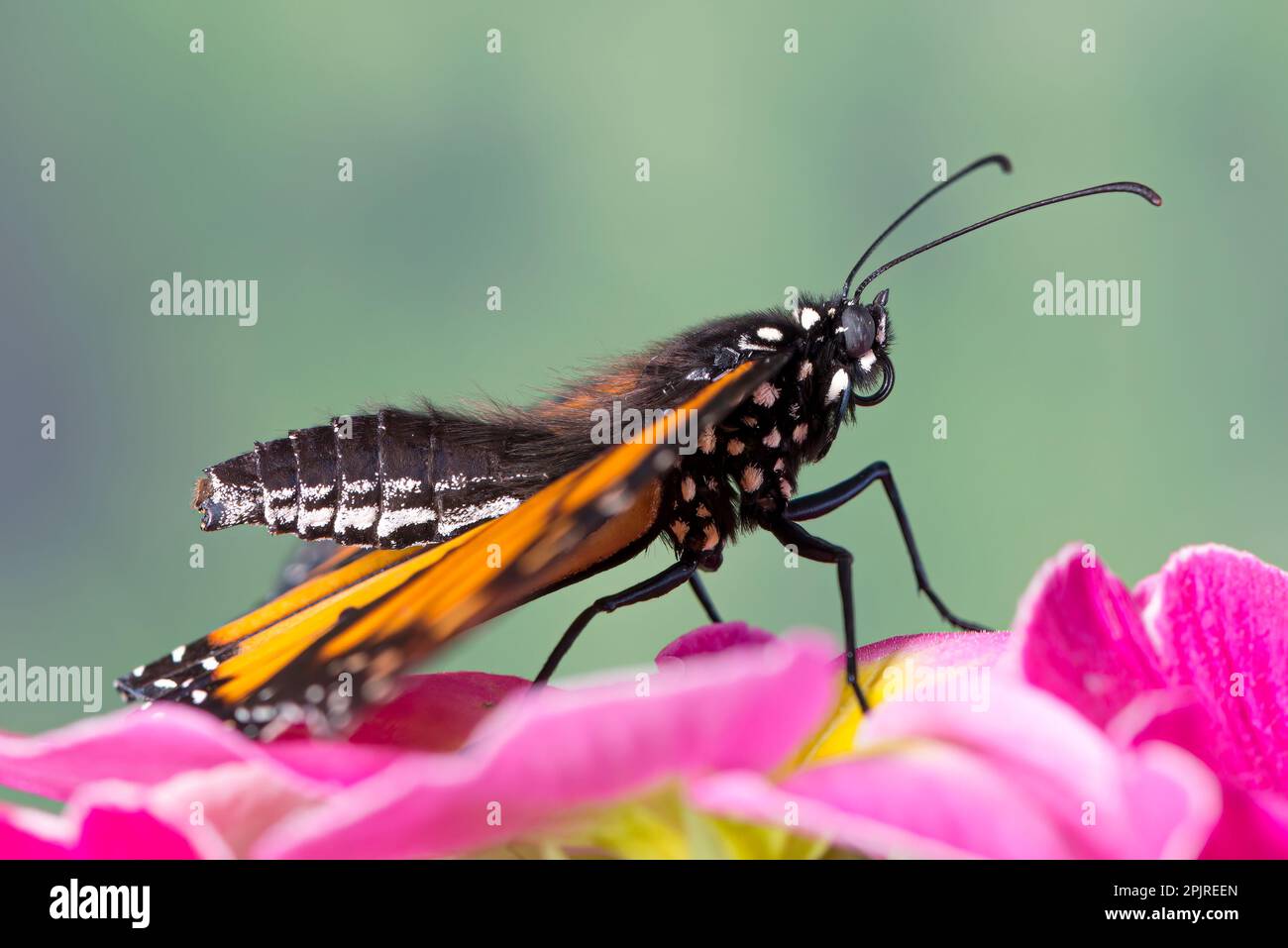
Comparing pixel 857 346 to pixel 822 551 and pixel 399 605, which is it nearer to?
pixel 822 551

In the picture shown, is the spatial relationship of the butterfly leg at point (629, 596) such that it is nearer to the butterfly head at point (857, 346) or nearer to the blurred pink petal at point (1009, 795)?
the butterfly head at point (857, 346)

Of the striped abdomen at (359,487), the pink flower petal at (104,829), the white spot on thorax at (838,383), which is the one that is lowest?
the pink flower petal at (104,829)

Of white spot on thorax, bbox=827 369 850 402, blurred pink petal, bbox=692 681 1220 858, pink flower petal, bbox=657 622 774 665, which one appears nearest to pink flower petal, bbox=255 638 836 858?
blurred pink petal, bbox=692 681 1220 858

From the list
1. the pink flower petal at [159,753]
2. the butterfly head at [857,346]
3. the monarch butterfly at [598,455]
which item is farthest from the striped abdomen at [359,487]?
the pink flower petal at [159,753]

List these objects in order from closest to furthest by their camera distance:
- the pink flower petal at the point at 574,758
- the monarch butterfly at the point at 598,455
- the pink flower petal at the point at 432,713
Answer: the pink flower petal at the point at 574,758, the pink flower petal at the point at 432,713, the monarch butterfly at the point at 598,455

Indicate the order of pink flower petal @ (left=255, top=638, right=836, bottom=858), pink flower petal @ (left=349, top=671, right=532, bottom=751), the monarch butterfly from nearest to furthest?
pink flower petal @ (left=255, top=638, right=836, bottom=858)
pink flower petal @ (left=349, top=671, right=532, bottom=751)
the monarch butterfly

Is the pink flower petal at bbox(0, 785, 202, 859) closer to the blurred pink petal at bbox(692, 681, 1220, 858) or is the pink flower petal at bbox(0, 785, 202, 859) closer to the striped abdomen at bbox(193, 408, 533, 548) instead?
the blurred pink petal at bbox(692, 681, 1220, 858)

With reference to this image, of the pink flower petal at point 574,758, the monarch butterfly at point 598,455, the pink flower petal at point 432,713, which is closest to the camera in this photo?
the pink flower petal at point 574,758
